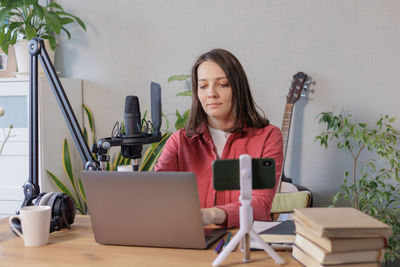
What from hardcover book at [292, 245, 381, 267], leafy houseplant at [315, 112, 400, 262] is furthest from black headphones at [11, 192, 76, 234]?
leafy houseplant at [315, 112, 400, 262]

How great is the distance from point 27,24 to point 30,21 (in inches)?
1.3

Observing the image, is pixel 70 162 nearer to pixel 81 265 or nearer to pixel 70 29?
pixel 70 29

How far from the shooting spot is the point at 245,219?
1053 mm

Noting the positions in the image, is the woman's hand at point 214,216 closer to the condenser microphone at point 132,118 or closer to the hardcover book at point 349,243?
the condenser microphone at point 132,118

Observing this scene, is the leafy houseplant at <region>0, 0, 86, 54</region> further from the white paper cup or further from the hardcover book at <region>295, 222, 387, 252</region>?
the hardcover book at <region>295, 222, 387, 252</region>

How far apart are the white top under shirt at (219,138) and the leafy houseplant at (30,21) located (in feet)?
6.02

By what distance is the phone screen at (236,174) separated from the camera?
41.4 inches

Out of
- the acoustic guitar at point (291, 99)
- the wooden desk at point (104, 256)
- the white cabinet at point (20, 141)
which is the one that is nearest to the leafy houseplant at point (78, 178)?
the white cabinet at point (20, 141)

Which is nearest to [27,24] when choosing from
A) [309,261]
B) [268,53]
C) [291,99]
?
[268,53]

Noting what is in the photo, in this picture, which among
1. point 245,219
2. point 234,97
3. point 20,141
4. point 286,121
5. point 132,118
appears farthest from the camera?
point 20,141

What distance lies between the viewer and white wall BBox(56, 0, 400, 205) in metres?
3.04

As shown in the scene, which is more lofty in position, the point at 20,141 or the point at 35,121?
the point at 35,121

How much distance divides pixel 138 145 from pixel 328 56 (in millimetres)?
2101

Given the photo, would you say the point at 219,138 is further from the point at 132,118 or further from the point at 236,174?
the point at 236,174
